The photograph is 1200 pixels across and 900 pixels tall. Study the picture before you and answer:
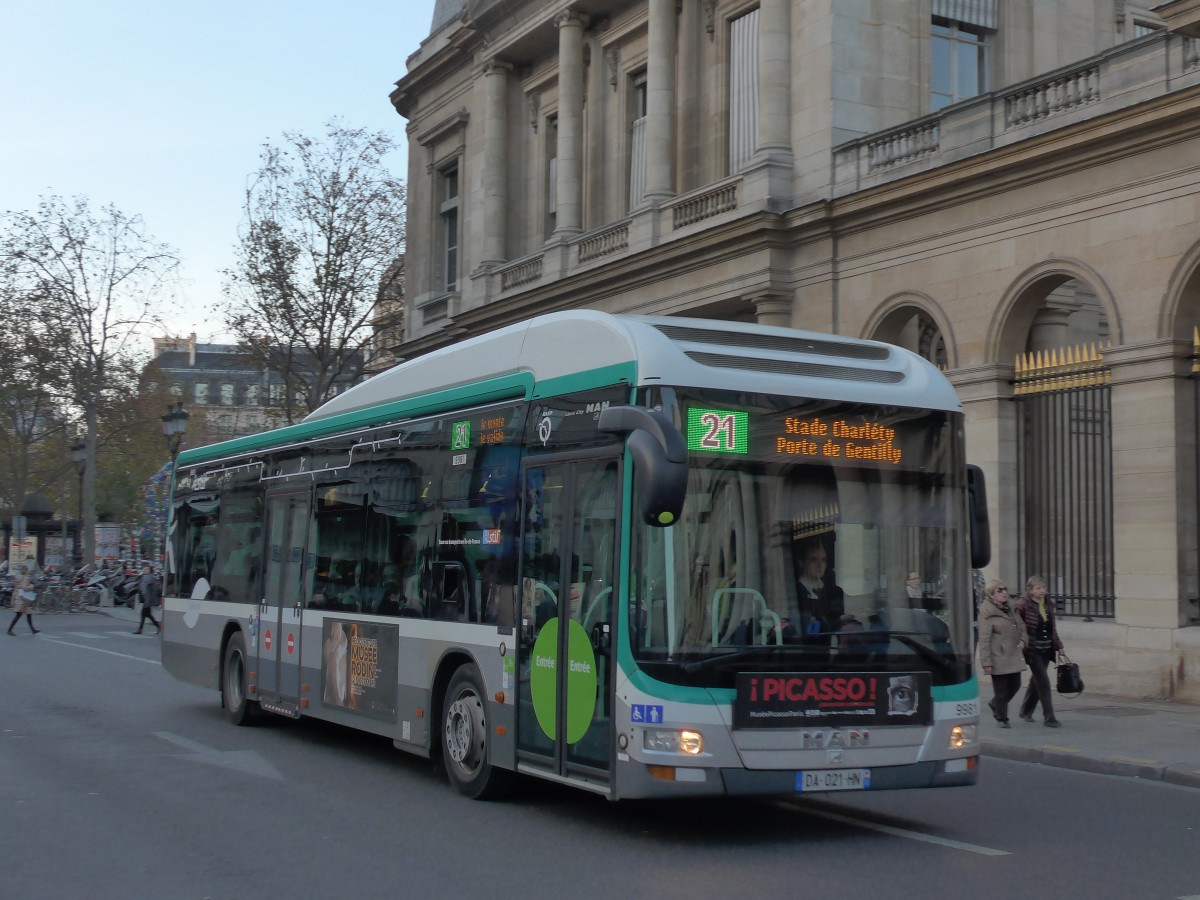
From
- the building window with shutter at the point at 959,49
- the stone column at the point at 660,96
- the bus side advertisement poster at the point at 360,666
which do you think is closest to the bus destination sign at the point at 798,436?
the bus side advertisement poster at the point at 360,666

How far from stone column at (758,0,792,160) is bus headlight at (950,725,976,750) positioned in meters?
17.4

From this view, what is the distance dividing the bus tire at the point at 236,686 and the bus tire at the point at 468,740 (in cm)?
491

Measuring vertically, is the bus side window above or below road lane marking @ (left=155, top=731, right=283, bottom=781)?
above

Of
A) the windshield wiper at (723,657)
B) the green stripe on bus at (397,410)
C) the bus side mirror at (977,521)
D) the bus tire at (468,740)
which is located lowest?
the bus tire at (468,740)

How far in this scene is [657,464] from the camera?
25.3 ft

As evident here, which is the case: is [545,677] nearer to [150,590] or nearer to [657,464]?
[657,464]

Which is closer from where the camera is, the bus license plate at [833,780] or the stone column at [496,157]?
the bus license plate at [833,780]

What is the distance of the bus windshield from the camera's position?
27.6 feet

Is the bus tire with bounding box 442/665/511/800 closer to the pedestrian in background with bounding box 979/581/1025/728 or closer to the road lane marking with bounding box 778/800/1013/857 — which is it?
the road lane marking with bounding box 778/800/1013/857

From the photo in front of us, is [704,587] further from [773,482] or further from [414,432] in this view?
[414,432]

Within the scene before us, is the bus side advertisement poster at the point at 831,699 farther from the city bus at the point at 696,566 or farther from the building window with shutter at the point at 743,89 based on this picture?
the building window with shutter at the point at 743,89

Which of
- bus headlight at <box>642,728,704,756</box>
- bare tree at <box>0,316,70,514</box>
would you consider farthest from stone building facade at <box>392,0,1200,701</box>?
bare tree at <box>0,316,70,514</box>

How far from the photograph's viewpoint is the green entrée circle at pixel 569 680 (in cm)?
888

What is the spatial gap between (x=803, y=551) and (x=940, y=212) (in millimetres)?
14593
